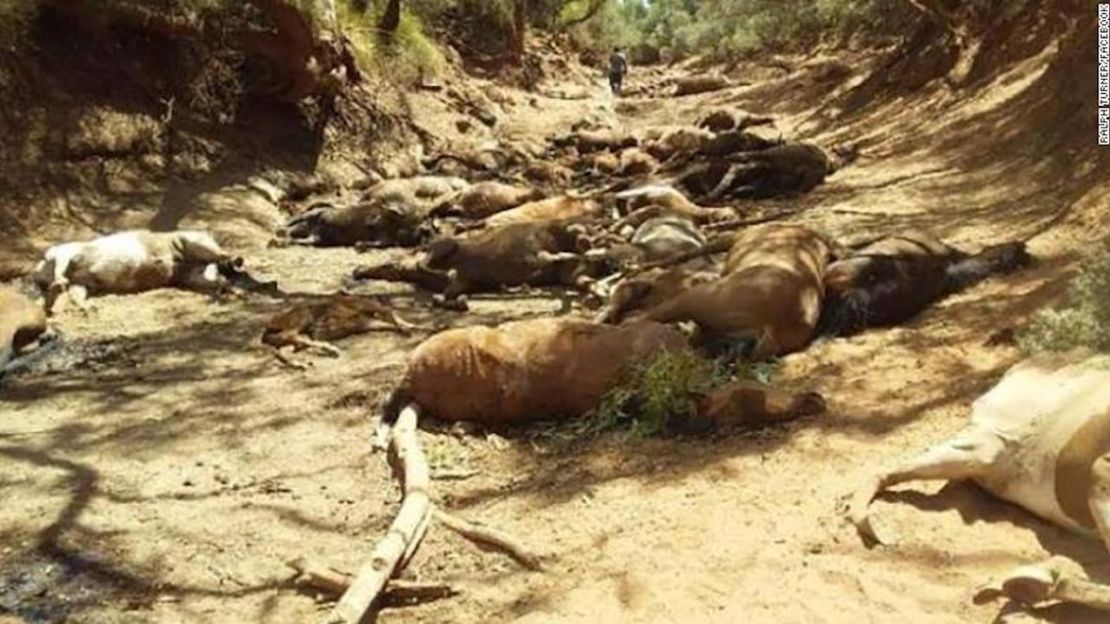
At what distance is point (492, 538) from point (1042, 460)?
2127mm

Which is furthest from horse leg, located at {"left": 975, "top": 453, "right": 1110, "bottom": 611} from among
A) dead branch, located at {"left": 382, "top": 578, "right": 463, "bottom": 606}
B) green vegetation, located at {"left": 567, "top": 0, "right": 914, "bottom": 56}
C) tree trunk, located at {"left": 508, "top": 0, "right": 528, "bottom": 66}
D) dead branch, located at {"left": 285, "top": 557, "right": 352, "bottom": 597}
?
tree trunk, located at {"left": 508, "top": 0, "right": 528, "bottom": 66}

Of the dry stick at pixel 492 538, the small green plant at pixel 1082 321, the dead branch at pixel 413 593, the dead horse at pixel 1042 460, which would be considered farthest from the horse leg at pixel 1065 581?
the dead branch at pixel 413 593

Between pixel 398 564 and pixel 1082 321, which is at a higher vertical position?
pixel 1082 321

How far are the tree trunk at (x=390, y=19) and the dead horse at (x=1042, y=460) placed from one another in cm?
1400

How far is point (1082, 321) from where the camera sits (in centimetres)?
459

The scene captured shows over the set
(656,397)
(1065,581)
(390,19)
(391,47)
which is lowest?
(656,397)

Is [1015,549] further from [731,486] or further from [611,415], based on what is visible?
[611,415]

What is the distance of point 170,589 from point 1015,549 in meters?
3.28

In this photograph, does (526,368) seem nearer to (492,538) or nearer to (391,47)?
(492,538)

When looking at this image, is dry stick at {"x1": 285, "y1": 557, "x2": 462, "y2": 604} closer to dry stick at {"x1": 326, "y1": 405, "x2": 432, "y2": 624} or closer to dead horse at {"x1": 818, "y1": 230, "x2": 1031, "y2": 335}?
dry stick at {"x1": 326, "y1": 405, "x2": 432, "y2": 624}

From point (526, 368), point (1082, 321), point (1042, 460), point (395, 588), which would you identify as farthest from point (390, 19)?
point (1042, 460)

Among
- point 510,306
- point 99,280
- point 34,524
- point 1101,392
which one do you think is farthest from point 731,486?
point 99,280

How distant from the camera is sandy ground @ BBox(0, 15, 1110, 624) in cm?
372

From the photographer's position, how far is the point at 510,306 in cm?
823
